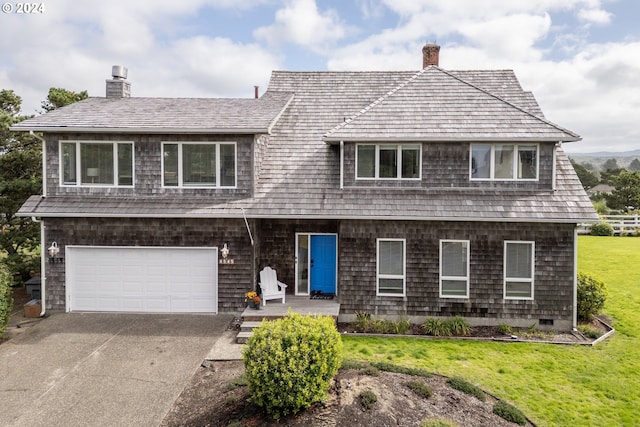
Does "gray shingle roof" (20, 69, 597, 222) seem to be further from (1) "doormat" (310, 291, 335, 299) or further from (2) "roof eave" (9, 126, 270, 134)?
(1) "doormat" (310, 291, 335, 299)

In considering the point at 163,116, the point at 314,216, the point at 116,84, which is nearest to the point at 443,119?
the point at 314,216

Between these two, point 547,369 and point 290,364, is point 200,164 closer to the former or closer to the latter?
point 290,364

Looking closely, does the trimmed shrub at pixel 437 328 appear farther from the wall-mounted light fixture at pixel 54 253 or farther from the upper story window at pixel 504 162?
the wall-mounted light fixture at pixel 54 253

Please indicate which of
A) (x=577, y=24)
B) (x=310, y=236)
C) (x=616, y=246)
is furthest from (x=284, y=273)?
(x=616, y=246)

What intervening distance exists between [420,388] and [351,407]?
1.50m


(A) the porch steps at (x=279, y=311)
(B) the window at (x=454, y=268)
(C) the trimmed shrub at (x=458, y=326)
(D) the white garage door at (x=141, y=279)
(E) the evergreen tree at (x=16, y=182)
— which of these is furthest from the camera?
(E) the evergreen tree at (x=16, y=182)

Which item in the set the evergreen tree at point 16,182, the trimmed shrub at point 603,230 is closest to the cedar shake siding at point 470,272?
the evergreen tree at point 16,182

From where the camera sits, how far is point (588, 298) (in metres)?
11.2

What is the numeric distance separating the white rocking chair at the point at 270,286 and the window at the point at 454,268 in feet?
14.5

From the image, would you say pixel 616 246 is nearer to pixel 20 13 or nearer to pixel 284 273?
pixel 284 273

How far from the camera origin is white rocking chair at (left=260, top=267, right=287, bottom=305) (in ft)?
37.1

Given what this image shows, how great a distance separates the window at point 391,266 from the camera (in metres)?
11.1

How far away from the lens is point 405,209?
429 inches

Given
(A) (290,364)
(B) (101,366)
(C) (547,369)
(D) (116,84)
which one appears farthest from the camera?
(D) (116,84)
